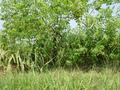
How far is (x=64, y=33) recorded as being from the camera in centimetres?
1841

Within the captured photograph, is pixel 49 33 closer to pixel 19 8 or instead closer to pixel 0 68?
pixel 19 8

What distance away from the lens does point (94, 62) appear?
18.4 metres

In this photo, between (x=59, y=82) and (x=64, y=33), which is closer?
(x=59, y=82)

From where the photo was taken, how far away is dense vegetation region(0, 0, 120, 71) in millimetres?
17766

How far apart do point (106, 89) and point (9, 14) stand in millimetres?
10528

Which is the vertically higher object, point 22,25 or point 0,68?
point 22,25

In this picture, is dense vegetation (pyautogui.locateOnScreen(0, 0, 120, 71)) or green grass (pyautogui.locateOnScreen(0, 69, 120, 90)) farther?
dense vegetation (pyautogui.locateOnScreen(0, 0, 120, 71))

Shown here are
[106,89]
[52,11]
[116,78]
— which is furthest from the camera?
[52,11]

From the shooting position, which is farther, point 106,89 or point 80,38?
point 80,38

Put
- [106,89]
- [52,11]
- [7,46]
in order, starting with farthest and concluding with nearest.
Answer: [7,46]
[52,11]
[106,89]

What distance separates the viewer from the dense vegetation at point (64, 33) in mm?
17766

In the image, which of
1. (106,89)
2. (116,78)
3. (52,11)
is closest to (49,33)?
(52,11)

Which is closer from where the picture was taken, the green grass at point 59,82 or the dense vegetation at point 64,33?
the green grass at point 59,82

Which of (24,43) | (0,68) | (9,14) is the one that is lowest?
(0,68)
